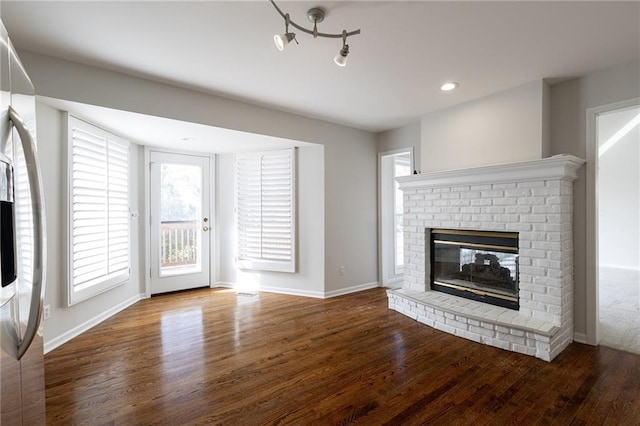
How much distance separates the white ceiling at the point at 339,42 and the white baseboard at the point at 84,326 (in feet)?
7.98

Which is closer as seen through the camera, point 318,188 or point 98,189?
point 98,189

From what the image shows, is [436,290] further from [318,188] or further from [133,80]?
[133,80]

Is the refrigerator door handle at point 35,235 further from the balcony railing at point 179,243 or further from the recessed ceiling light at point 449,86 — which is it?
the balcony railing at point 179,243

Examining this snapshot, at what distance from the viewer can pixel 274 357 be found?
2.59 metres

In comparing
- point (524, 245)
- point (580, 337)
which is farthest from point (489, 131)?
point (580, 337)

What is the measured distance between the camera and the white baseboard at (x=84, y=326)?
272cm

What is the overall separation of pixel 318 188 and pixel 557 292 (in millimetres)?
2882

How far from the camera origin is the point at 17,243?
97 centimetres

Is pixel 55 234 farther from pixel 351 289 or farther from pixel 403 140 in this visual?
pixel 403 140

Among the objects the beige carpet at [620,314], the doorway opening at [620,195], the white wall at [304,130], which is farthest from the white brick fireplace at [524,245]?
the doorway opening at [620,195]

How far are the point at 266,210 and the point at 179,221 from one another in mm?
1339

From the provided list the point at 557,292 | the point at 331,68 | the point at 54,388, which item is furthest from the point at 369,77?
the point at 54,388

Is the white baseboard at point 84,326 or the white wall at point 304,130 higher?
the white wall at point 304,130

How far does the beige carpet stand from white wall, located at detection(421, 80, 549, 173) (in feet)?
6.02
